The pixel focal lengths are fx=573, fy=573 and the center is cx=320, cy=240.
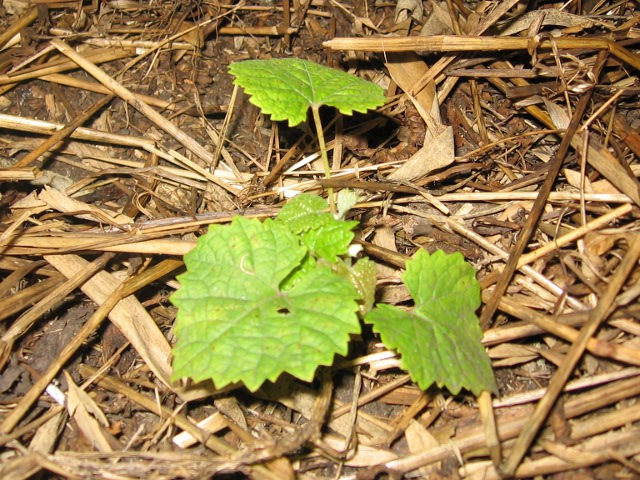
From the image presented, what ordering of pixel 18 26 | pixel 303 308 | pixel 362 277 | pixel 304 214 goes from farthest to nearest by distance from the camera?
pixel 18 26
pixel 304 214
pixel 362 277
pixel 303 308

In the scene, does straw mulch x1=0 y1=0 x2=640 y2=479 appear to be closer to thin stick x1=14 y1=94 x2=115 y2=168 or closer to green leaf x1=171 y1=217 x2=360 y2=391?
thin stick x1=14 y1=94 x2=115 y2=168

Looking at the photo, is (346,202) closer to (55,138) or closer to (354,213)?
(354,213)

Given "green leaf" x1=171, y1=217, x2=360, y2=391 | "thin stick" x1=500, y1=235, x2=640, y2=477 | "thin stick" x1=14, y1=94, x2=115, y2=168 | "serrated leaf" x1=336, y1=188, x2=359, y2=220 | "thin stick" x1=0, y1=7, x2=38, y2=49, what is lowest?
"thin stick" x1=500, y1=235, x2=640, y2=477

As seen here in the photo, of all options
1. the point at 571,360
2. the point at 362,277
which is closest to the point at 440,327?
the point at 362,277

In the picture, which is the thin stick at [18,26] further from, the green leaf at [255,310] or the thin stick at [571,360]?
the thin stick at [571,360]

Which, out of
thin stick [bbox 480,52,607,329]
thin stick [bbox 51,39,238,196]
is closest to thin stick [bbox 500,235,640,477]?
thin stick [bbox 480,52,607,329]

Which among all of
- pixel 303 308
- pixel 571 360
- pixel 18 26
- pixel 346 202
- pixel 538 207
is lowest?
pixel 571 360

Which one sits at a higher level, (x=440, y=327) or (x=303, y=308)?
(x=303, y=308)
